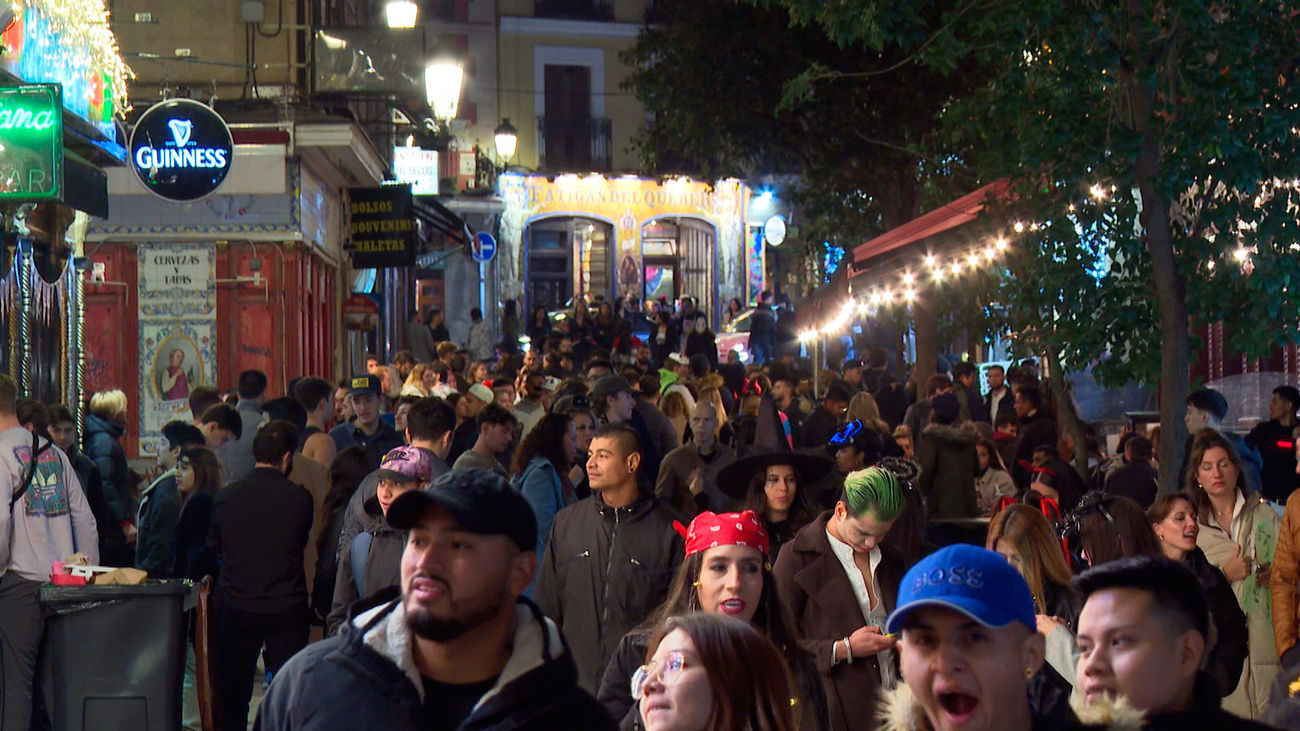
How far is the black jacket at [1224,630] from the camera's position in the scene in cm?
641

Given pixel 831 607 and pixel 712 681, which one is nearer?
pixel 712 681

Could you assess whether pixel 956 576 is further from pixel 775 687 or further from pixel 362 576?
pixel 362 576

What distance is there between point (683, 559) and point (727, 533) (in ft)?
3.52

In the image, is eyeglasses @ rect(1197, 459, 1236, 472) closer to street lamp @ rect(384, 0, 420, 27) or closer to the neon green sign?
the neon green sign

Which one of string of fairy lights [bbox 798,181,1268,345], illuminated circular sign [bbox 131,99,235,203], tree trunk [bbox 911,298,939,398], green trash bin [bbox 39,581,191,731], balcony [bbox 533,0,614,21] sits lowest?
green trash bin [bbox 39,581,191,731]

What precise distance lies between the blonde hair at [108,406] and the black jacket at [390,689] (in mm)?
9141

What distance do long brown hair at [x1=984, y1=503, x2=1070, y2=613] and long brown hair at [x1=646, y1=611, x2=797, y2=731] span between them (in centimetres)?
205

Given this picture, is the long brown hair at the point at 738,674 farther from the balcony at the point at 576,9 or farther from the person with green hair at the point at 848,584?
the balcony at the point at 576,9

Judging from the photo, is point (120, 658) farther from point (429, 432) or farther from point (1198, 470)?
point (1198, 470)

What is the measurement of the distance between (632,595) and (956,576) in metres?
3.76

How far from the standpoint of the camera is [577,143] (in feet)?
154

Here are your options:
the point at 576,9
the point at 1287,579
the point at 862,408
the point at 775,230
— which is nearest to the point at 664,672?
the point at 1287,579

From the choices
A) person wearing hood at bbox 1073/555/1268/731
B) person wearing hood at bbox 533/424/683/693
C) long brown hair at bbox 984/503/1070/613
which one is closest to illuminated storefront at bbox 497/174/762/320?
person wearing hood at bbox 533/424/683/693

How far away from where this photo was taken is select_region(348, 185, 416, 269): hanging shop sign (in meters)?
23.0
